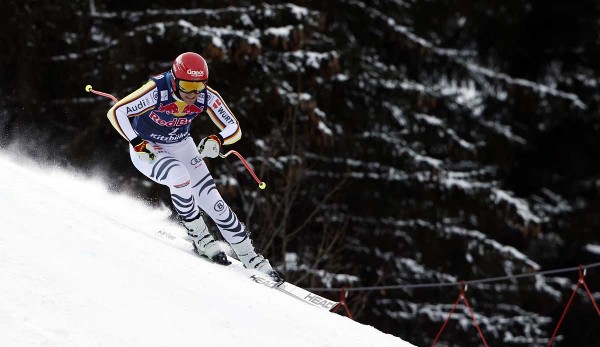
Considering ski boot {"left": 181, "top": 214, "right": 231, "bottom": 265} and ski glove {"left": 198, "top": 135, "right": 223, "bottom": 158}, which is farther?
ski boot {"left": 181, "top": 214, "right": 231, "bottom": 265}

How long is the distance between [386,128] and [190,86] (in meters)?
11.0

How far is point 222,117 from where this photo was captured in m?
7.09

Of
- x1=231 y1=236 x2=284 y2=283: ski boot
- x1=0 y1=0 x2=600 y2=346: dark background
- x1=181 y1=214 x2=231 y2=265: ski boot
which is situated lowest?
x1=0 y1=0 x2=600 y2=346: dark background

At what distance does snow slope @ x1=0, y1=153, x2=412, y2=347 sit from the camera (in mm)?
3625

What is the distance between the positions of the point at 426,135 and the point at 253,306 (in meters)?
12.9

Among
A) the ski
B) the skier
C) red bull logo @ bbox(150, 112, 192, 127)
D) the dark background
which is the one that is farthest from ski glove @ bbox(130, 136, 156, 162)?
the dark background

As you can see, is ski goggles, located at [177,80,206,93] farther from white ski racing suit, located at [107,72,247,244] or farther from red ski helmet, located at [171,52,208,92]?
white ski racing suit, located at [107,72,247,244]

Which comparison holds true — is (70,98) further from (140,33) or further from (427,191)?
(427,191)

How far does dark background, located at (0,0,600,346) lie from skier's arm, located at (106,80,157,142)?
22.9ft

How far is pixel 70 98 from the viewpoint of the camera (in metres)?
16.2

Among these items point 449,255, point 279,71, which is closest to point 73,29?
point 279,71

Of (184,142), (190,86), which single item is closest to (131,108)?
(190,86)

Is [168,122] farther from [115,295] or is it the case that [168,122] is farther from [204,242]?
[115,295]

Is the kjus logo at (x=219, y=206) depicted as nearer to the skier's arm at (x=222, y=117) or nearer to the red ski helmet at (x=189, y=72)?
the skier's arm at (x=222, y=117)
